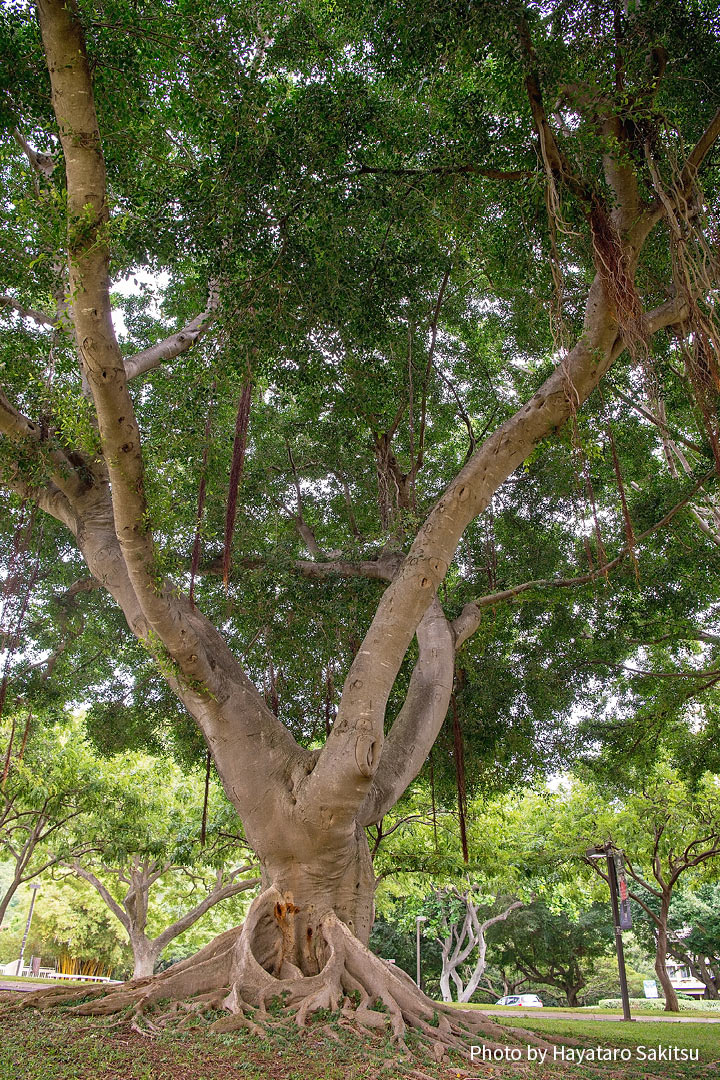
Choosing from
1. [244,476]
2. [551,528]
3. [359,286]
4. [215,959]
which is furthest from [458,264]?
[215,959]

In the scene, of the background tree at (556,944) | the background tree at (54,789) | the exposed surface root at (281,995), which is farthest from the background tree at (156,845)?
the background tree at (556,944)

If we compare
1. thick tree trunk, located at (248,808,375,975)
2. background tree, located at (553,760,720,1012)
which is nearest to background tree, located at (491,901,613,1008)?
background tree, located at (553,760,720,1012)

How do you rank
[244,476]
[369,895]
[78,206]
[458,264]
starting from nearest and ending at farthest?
1. [78,206]
2. [369,895]
3. [458,264]
4. [244,476]

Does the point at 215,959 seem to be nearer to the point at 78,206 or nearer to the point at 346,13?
the point at 78,206

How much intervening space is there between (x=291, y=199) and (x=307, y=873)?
16.6ft

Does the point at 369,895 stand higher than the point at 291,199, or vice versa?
the point at 291,199

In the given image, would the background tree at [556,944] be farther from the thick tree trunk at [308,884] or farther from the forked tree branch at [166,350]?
the forked tree branch at [166,350]

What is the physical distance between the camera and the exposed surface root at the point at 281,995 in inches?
172

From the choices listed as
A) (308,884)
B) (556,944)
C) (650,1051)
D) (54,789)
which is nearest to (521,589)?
(308,884)

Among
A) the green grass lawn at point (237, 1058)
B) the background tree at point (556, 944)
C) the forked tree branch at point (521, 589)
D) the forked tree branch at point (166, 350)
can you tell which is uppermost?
the forked tree branch at point (166, 350)

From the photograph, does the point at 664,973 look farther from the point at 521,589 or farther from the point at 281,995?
the point at 281,995

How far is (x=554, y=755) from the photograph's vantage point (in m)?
9.30

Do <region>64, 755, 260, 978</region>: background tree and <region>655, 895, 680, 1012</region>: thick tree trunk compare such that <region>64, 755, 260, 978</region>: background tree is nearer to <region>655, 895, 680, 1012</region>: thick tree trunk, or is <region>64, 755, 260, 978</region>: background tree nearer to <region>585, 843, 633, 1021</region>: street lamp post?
<region>585, 843, 633, 1021</region>: street lamp post

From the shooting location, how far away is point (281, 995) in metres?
4.72
